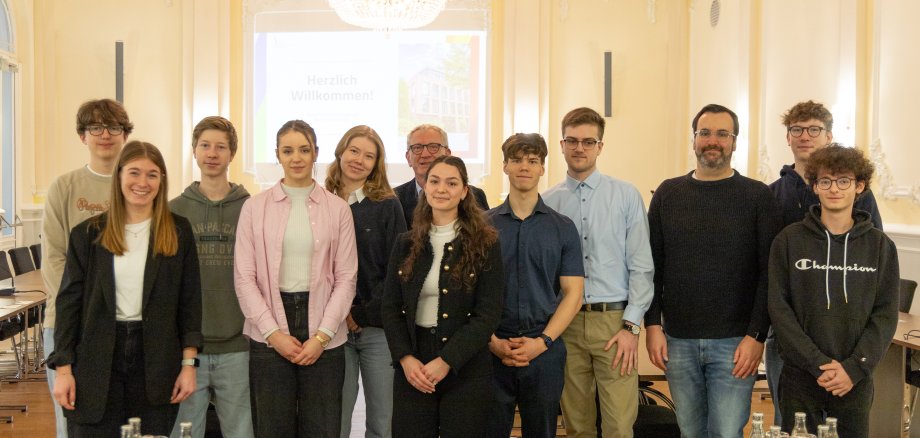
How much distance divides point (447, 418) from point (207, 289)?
1.00 m

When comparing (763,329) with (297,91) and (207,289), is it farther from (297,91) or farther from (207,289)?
(297,91)

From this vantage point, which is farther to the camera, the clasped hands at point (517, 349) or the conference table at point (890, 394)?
the conference table at point (890, 394)

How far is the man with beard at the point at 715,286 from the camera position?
3023mm

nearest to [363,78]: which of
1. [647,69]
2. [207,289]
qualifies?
[647,69]

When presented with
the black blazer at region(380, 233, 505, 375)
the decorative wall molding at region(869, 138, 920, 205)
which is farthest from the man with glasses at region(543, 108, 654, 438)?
the decorative wall molding at region(869, 138, 920, 205)

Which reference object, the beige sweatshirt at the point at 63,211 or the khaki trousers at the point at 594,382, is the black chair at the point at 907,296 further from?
the beige sweatshirt at the point at 63,211

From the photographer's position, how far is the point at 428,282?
9.55ft

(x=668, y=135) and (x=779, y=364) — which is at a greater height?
(x=668, y=135)

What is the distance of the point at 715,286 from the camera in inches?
119

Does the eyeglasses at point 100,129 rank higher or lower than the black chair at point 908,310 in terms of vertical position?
higher

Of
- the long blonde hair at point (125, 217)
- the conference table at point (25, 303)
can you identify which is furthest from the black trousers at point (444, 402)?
the conference table at point (25, 303)

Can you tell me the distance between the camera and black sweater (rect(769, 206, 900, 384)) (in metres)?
2.81

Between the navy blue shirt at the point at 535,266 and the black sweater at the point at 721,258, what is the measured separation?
1.25ft

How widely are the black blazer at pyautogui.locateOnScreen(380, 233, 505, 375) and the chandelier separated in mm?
5104
